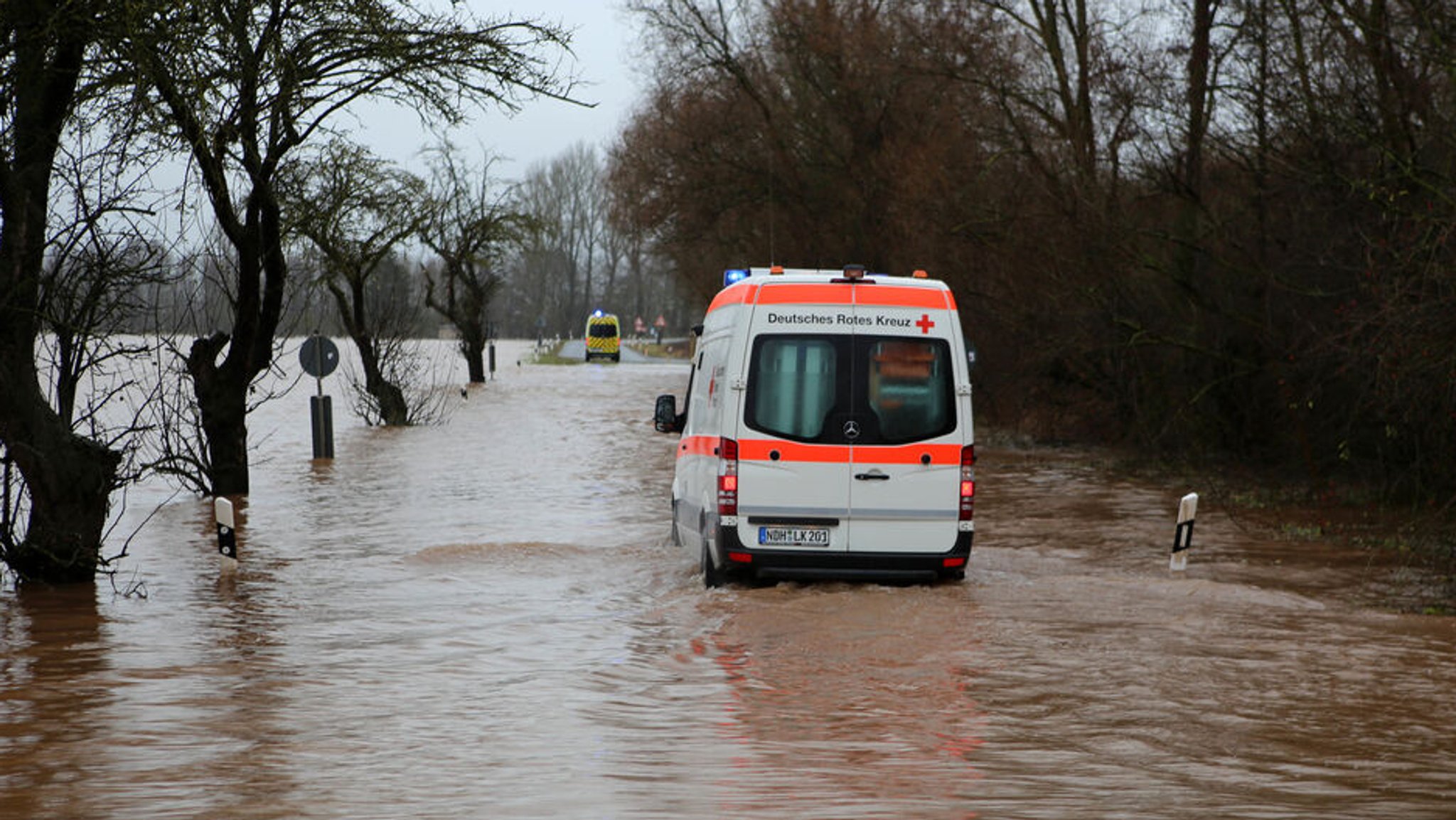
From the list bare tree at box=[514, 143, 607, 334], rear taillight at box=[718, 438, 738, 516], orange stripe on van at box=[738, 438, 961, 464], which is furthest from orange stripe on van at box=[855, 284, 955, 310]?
bare tree at box=[514, 143, 607, 334]

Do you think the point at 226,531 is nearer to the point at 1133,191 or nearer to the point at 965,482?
the point at 965,482

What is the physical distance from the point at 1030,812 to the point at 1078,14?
25347 mm

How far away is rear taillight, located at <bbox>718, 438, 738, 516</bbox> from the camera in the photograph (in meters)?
12.9

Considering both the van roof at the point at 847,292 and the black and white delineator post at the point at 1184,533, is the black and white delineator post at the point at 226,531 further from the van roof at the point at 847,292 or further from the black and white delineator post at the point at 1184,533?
the black and white delineator post at the point at 1184,533

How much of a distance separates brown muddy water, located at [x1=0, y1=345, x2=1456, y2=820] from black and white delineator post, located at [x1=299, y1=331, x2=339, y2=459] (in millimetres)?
10056

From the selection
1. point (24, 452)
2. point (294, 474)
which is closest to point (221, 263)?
point (294, 474)

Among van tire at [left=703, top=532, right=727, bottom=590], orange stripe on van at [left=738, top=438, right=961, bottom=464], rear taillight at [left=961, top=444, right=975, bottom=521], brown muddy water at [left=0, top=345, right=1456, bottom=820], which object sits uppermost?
orange stripe on van at [left=738, top=438, right=961, bottom=464]

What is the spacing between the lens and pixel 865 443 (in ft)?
42.5

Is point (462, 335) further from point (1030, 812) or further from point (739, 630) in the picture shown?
point (1030, 812)

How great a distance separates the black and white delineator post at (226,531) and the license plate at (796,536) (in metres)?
4.82

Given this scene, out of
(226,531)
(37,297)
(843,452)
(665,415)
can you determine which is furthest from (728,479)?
(37,297)

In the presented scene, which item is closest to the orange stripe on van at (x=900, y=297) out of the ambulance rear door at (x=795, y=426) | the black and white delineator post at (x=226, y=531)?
the ambulance rear door at (x=795, y=426)

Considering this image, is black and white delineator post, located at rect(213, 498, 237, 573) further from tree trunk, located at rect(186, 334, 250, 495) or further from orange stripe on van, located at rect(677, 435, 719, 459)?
tree trunk, located at rect(186, 334, 250, 495)

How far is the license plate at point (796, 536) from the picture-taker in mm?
12914
